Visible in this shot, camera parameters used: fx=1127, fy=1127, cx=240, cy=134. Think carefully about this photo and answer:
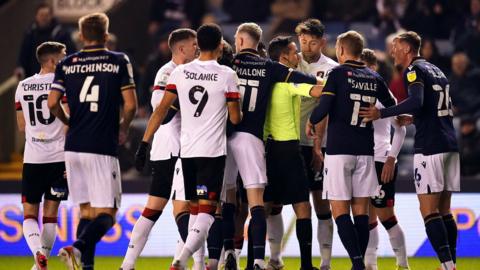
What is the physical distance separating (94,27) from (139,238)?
2.11 m

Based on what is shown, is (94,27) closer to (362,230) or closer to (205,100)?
(205,100)

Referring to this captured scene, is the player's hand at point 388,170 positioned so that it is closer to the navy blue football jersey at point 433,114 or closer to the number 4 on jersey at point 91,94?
the navy blue football jersey at point 433,114

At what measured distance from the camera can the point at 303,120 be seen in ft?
39.6

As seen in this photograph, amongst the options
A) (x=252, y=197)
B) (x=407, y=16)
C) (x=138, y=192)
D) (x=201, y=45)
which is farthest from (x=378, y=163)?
(x=407, y=16)

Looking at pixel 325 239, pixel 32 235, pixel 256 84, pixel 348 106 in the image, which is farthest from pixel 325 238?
pixel 32 235

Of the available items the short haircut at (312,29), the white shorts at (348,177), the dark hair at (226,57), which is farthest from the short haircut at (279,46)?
the white shorts at (348,177)

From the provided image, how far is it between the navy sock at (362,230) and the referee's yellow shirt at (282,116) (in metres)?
1.05

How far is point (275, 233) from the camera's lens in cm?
1223

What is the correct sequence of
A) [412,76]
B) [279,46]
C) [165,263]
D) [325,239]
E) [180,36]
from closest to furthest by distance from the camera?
1. [412,76]
2. [180,36]
3. [279,46]
4. [325,239]
5. [165,263]

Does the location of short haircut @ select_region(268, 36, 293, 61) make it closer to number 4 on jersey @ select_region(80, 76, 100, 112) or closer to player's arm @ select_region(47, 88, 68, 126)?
number 4 on jersey @ select_region(80, 76, 100, 112)

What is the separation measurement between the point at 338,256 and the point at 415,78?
15.1 feet

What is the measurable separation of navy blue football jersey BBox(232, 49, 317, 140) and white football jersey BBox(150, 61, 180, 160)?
24.2 inches

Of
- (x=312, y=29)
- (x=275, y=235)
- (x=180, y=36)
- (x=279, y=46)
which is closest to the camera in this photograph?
(x=180, y=36)

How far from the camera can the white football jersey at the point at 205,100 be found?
411 inches
